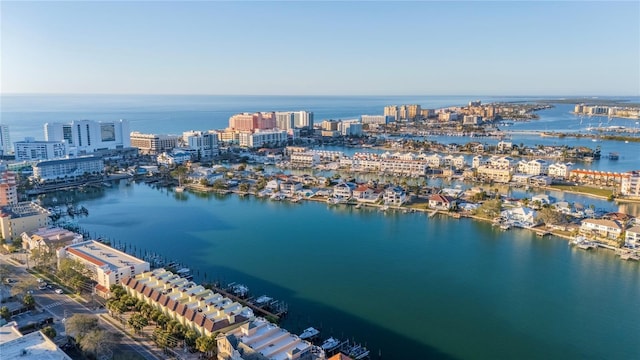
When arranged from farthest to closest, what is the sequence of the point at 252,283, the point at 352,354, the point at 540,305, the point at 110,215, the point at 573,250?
the point at 110,215 → the point at 573,250 → the point at 252,283 → the point at 540,305 → the point at 352,354

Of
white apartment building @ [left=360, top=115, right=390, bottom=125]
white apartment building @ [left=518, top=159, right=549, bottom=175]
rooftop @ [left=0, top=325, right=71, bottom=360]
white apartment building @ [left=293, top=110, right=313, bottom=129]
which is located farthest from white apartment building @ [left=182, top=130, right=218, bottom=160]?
white apartment building @ [left=360, top=115, right=390, bottom=125]

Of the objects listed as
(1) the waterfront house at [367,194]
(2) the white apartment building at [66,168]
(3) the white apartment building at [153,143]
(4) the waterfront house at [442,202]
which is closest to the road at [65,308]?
(1) the waterfront house at [367,194]

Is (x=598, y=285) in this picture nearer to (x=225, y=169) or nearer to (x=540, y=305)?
(x=540, y=305)

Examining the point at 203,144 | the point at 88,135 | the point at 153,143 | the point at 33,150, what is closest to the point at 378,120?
the point at 203,144

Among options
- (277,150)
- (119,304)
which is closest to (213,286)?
(119,304)

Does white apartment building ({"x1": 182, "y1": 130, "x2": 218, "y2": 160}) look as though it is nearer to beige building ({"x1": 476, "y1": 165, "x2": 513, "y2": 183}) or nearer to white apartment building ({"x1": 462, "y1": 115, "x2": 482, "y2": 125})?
beige building ({"x1": 476, "y1": 165, "x2": 513, "y2": 183})

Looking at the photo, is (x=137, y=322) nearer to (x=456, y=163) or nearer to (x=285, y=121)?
(x=456, y=163)

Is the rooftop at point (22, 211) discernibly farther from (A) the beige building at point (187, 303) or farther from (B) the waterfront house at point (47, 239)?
(A) the beige building at point (187, 303)
